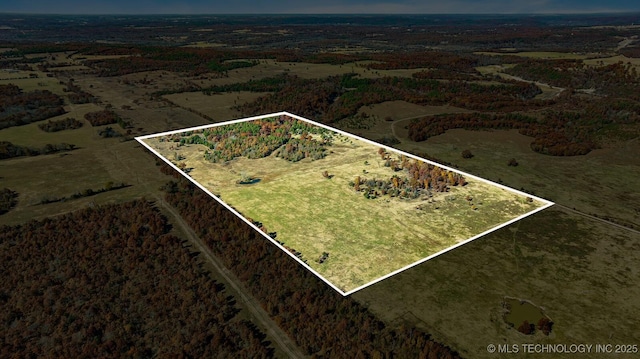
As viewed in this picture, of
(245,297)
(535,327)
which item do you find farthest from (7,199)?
(535,327)

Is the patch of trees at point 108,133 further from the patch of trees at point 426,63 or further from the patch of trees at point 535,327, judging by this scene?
the patch of trees at point 426,63

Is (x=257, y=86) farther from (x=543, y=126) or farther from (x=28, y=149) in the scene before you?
(x=543, y=126)

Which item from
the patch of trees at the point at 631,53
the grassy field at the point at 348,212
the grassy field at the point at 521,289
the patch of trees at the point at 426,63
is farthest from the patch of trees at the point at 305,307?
the patch of trees at the point at 631,53

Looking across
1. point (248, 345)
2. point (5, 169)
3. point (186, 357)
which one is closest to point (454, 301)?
point (248, 345)

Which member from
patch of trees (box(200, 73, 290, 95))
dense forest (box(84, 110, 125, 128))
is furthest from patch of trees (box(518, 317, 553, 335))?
patch of trees (box(200, 73, 290, 95))

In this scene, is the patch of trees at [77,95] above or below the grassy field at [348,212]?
below

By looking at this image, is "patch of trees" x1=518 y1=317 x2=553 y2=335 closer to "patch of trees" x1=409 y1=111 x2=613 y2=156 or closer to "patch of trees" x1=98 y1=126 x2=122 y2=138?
"patch of trees" x1=409 y1=111 x2=613 y2=156
